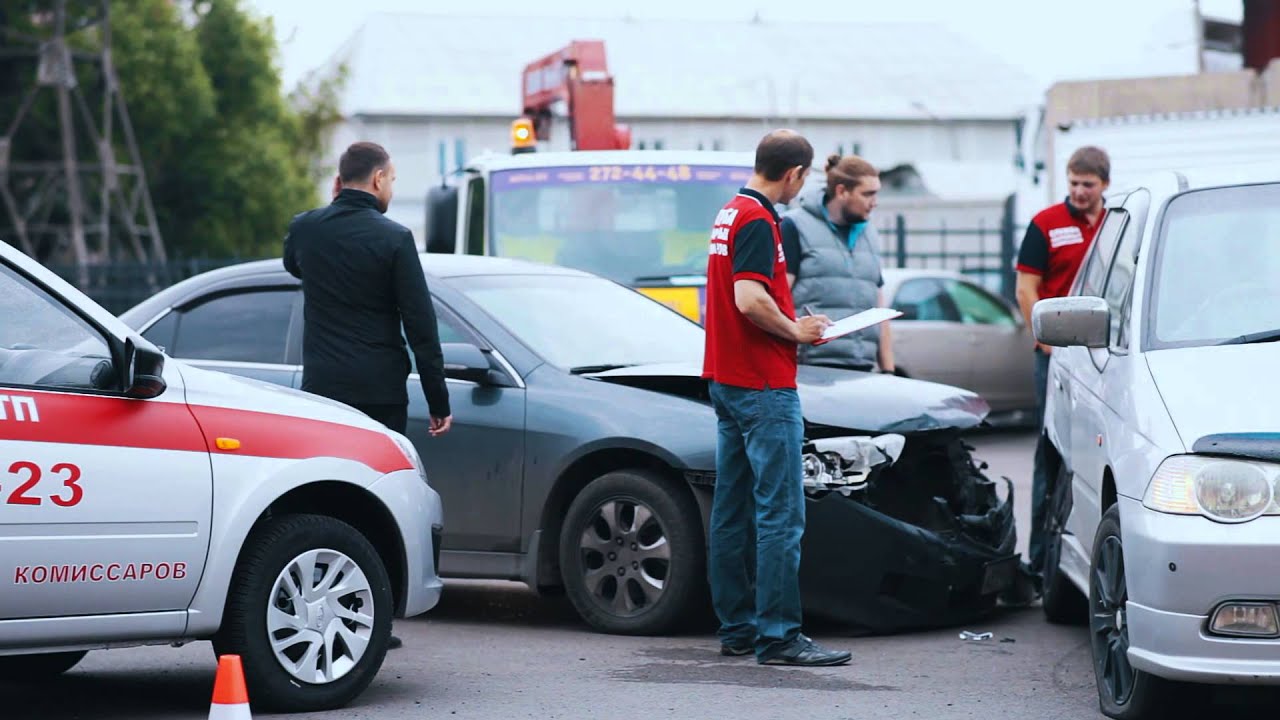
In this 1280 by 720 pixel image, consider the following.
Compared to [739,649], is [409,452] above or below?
above

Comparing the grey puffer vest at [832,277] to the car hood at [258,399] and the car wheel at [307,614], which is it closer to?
the car hood at [258,399]

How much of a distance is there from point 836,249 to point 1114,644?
3.39 meters

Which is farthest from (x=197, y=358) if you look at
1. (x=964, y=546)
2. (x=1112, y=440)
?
(x=1112, y=440)

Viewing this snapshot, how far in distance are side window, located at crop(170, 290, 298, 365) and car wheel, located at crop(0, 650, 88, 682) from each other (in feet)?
6.16

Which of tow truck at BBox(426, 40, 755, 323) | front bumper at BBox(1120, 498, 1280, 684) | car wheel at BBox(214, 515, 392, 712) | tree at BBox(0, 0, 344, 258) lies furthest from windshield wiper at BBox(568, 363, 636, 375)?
tree at BBox(0, 0, 344, 258)

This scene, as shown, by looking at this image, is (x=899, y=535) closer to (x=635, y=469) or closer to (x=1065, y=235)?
(x=635, y=469)

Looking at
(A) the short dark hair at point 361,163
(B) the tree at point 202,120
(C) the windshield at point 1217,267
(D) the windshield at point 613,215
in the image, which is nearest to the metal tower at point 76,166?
(B) the tree at point 202,120

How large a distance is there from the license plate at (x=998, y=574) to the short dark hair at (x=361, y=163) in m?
2.85

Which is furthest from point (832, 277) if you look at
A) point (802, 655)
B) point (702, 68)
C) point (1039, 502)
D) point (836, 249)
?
point (702, 68)

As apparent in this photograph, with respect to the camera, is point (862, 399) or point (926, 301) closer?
point (862, 399)

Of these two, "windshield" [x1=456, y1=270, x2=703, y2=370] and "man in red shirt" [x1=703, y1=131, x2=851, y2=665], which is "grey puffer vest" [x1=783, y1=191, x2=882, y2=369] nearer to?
"windshield" [x1=456, y1=270, x2=703, y2=370]

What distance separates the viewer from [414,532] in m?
6.34

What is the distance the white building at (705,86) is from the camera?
5719 centimetres

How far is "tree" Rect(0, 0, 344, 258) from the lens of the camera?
43375 mm
